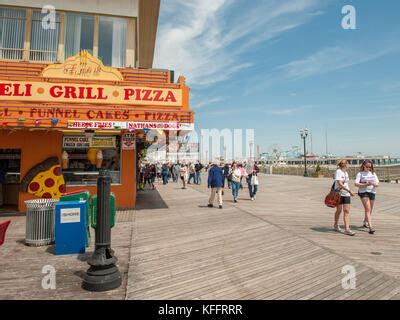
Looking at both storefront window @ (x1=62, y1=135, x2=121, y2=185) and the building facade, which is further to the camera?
storefront window @ (x1=62, y1=135, x2=121, y2=185)

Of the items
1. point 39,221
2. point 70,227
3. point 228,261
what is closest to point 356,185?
point 228,261

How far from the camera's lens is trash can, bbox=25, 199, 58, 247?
5.96 m

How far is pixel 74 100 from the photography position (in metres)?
9.99

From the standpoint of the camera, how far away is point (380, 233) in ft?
23.3

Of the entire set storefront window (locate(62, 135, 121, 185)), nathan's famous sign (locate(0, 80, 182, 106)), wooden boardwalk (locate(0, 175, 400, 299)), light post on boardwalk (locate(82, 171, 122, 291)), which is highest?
nathan's famous sign (locate(0, 80, 182, 106))

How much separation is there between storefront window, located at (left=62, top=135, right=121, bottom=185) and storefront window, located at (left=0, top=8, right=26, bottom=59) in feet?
13.8

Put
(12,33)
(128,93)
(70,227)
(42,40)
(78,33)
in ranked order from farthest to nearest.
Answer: (78,33)
(42,40)
(12,33)
(128,93)
(70,227)

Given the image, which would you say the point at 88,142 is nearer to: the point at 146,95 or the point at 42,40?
the point at 146,95

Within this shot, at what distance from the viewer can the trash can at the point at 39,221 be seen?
19.6 ft

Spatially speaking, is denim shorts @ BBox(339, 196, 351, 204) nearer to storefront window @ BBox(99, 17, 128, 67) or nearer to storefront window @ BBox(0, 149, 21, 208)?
storefront window @ BBox(99, 17, 128, 67)

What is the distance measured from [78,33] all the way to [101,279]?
10990 mm

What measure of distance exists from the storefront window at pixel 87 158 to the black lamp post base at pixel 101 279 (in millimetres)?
6714

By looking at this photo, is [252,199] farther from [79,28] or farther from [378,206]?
[79,28]

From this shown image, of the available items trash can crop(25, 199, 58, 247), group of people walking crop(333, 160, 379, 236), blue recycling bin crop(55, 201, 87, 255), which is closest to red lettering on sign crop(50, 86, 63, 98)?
trash can crop(25, 199, 58, 247)
